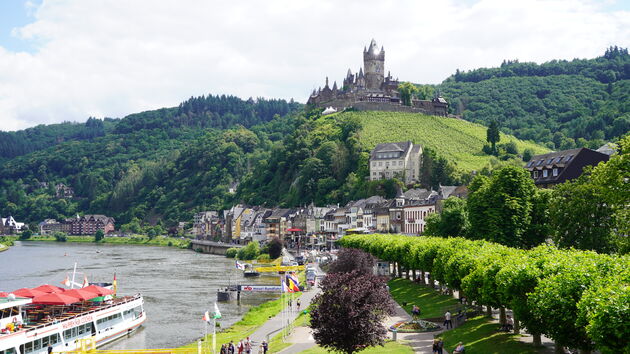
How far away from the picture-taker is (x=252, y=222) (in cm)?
18500

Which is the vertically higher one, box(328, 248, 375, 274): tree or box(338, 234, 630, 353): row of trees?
box(338, 234, 630, 353): row of trees

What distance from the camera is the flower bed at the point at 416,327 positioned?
47.2m

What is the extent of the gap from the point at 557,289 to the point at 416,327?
20.8m

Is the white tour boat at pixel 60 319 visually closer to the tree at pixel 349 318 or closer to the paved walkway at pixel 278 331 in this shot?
the paved walkway at pixel 278 331

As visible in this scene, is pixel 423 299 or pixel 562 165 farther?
pixel 562 165

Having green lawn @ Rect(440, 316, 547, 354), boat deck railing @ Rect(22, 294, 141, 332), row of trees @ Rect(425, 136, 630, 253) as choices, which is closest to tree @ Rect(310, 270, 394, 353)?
green lawn @ Rect(440, 316, 547, 354)

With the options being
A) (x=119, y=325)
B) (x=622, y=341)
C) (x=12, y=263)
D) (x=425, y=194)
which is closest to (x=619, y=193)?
(x=622, y=341)

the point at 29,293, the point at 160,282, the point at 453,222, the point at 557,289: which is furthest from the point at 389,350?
the point at 160,282

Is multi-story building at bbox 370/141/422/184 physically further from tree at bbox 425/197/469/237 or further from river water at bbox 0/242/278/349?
tree at bbox 425/197/469/237

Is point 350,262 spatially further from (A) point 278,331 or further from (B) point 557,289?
(B) point 557,289

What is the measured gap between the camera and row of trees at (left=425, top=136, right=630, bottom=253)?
45.1 metres

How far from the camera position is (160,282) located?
100 m

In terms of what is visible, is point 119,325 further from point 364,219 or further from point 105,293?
point 364,219

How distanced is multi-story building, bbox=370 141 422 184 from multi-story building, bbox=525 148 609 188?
199 ft
